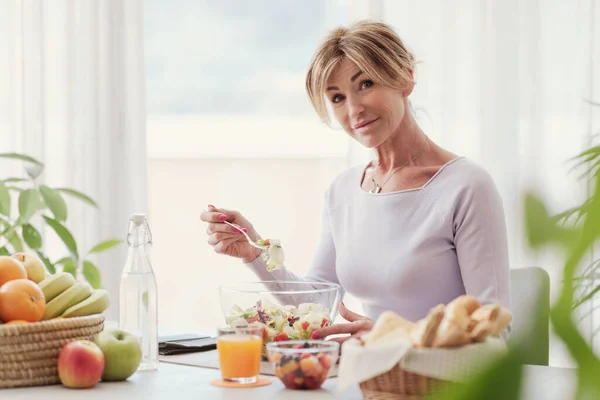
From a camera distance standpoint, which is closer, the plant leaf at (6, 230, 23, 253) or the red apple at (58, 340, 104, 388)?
the red apple at (58, 340, 104, 388)

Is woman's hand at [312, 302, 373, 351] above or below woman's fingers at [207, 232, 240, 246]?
below

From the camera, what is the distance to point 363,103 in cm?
200

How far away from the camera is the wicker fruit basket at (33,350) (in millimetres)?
1330

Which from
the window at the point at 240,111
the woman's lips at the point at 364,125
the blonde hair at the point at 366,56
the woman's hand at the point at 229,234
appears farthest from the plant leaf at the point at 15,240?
the woman's lips at the point at 364,125

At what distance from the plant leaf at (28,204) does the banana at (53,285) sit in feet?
4.53

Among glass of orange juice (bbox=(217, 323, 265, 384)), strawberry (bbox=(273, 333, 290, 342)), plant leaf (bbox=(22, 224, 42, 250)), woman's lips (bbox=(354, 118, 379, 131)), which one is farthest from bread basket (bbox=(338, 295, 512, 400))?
plant leaf (bbox=(22, 224, 42, 250))

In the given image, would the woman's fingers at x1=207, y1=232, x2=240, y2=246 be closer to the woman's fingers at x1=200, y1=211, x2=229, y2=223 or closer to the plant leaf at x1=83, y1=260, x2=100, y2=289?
the woman's fingers at x1=200, y1=211, x2=229, y2=223

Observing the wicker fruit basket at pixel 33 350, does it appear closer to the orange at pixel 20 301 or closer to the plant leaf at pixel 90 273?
the orange at pixel 20 301

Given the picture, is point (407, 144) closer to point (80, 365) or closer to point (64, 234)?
point (80, 365)

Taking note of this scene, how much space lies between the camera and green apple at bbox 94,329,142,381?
1.38 metres

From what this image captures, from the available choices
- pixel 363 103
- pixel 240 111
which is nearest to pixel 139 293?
pixel 363 103

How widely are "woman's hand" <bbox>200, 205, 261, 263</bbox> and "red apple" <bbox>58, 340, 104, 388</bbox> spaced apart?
0.58m

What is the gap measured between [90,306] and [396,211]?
2.91 ft

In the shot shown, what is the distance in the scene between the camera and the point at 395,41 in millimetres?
2025
